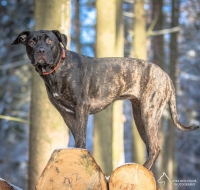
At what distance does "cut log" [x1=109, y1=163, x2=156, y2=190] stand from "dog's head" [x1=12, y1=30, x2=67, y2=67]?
4.40 feet

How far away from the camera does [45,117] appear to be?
7352 millimetres

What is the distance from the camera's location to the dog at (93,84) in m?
4.89

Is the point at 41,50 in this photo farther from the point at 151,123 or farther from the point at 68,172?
the point at 151,123

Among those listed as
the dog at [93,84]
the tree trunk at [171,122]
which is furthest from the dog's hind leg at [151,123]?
the tree trunk at [171,122]

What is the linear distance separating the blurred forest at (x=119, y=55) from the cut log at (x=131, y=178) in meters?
4.76

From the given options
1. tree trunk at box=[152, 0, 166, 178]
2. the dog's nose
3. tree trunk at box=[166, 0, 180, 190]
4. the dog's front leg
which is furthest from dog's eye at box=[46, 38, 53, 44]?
tree trunk at box=[166, 0, 180, 190]

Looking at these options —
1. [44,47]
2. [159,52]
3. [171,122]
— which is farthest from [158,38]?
[44,47]

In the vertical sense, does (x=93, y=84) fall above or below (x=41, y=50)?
below

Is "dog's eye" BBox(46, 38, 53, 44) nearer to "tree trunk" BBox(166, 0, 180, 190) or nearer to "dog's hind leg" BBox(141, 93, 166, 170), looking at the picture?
"dog's hind leg" BBox(141, 93, 166, 170)

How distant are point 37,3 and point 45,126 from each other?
2086 mm

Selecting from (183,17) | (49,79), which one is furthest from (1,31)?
(49,79)

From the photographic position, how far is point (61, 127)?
7.40m

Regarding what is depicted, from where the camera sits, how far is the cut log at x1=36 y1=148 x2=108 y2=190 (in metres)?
4.50

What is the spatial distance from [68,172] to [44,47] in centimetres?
130
